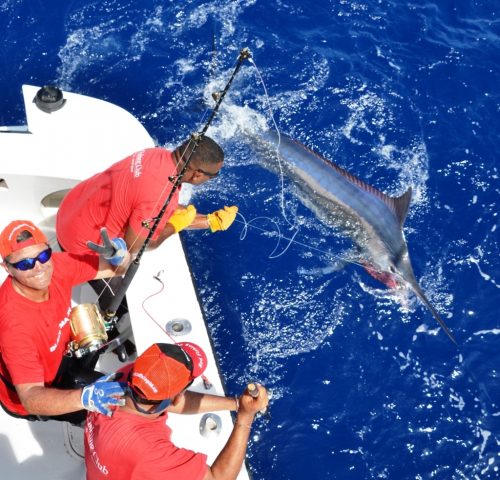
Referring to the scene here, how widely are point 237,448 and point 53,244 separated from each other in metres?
2.37

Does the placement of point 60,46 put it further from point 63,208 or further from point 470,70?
point 470,70

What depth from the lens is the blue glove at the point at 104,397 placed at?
2.30 m

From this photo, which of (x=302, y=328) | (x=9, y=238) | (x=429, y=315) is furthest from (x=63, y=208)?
(x=429, y=315)

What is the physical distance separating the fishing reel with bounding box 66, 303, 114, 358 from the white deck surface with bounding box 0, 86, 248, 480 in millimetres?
460

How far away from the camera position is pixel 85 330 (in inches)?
117

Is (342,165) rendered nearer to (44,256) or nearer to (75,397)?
(44,256)

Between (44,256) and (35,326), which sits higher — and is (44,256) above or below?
above

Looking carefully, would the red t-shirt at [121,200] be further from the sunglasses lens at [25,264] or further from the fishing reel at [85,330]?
the sunglasses lens at [25,264]

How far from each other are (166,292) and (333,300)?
5.58 feet

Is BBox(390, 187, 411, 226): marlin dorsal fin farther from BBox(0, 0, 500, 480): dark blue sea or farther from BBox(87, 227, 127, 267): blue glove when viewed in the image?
BBox(87, 227, 127, 267): blue glove

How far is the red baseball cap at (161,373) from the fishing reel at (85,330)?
0.80 meters

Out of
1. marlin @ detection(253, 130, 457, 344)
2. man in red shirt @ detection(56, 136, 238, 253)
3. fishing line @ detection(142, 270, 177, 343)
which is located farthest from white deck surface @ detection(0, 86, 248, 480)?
marlin @ detection(253, 130, 457, 344)

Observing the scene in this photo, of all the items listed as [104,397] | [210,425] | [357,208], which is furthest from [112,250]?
[357,208]

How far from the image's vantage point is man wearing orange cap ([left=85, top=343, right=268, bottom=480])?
2.20 metres
